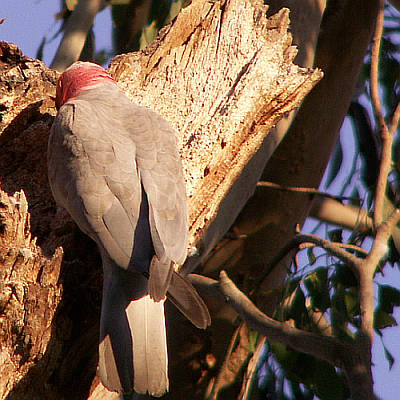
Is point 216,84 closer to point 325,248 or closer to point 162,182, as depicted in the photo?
point 162,182

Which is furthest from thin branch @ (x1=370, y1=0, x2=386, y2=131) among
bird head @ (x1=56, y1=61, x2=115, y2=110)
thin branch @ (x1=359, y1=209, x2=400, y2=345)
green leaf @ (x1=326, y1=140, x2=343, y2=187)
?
bird head @ (x1=56, y1=61, x2=115, y2=110)

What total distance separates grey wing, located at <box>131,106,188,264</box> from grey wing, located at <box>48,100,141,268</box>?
42 millimetres

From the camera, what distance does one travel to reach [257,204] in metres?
3.27

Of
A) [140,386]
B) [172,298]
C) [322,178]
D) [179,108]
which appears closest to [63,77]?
[179,108]

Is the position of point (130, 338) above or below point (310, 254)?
below

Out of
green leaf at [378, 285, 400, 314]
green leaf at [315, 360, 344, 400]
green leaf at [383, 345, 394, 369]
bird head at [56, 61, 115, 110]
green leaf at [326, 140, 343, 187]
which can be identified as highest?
bird head at [56, 61, 115, 110]

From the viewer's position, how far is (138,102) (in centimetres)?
235

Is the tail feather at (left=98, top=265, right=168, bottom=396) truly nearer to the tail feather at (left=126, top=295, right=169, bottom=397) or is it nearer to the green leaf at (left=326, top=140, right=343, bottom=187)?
the tail feather at (left=126, top=295, right=169, bottom=397)

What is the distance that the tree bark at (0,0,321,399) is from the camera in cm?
171

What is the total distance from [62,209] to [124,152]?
275 mm

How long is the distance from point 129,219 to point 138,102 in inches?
26.4

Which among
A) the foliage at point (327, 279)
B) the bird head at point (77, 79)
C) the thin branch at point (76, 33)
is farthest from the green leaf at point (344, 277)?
the thin branch at point (76, 33)

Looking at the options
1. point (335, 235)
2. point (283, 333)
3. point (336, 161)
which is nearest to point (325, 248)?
point (283, 333)

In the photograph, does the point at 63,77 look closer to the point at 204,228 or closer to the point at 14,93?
the point at 14,93
